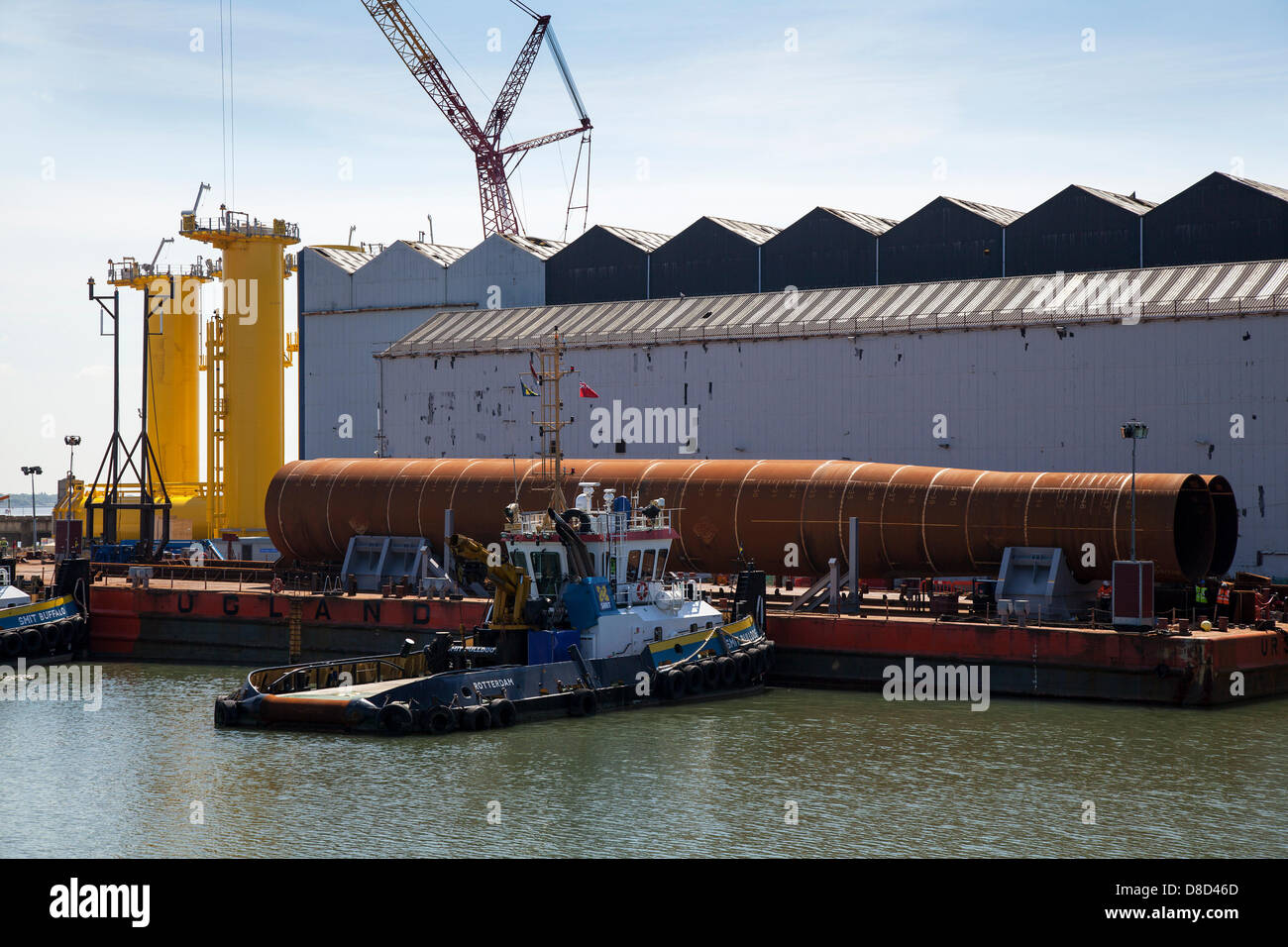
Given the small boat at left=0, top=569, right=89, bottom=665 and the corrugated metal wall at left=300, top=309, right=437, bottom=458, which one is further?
the corrugated metal wall at left=300, top=309, right=437, bottom=458

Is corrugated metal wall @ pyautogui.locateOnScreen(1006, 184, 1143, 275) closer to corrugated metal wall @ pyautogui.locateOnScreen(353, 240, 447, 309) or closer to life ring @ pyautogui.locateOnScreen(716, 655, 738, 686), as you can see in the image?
corrugated metal wall @ pyautogui.locateOnScreen(353, 240, 447, 309)

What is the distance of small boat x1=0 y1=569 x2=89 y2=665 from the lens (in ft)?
128

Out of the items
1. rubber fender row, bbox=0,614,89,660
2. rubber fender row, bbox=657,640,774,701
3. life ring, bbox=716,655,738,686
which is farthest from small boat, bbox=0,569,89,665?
life ring, bbox=716,655,738,686

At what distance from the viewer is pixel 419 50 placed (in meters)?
91.3

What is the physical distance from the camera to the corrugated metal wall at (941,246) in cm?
5369

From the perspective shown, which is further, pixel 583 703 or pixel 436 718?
pixel 583 703

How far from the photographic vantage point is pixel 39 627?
3988 cm

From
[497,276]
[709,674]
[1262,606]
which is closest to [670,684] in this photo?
[709,674]

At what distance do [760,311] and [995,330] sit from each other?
9008mm

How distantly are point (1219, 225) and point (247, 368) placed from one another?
134ft

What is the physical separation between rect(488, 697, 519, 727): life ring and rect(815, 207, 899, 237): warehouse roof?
31.7 m

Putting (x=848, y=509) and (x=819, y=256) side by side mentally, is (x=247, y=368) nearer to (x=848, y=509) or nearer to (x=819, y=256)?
(x=819, y=256)

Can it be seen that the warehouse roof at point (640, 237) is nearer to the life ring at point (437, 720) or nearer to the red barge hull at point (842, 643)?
the red barge hull at point (842, 643)

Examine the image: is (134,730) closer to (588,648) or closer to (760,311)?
(588,648)
